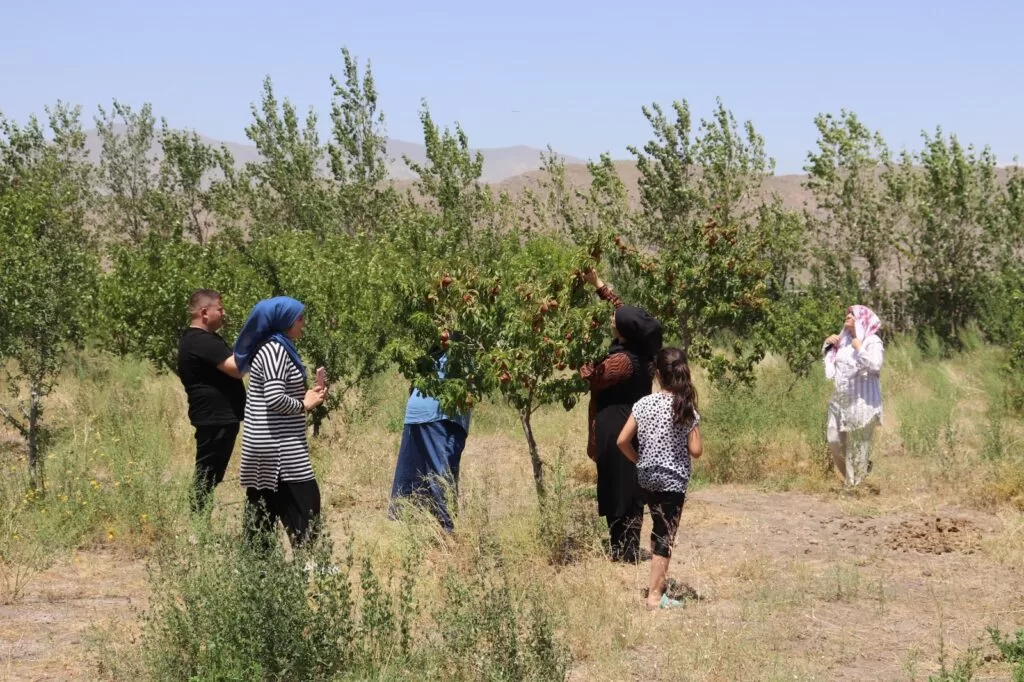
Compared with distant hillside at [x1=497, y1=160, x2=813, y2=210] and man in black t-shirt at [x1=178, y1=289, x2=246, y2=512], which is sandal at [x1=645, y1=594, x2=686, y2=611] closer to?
man in black t-shirt at [x1=178, y1=289, x2=246, y2=512]

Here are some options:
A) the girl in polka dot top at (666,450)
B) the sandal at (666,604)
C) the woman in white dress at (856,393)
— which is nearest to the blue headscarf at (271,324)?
the girl in polka dot top at (666,450)

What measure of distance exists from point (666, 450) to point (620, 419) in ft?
3.46

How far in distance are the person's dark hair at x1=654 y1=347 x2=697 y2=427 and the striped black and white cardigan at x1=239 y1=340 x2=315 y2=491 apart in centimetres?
197

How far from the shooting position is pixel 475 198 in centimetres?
3234

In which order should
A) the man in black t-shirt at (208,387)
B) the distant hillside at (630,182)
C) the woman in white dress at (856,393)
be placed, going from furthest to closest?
the distant hillside at (630,182) → the woman in white dress at (856,393) → the man in black t-shirt at (208,387)

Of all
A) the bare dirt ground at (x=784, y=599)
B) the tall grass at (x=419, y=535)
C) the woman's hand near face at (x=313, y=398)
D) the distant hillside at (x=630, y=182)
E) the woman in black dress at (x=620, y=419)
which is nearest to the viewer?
the tall grass at (x=419, y=535)

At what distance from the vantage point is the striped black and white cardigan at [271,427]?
6402 millimetres

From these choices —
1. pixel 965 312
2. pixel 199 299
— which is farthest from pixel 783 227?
pixel 199 299

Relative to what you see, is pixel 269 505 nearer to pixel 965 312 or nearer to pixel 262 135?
pixel 965 312

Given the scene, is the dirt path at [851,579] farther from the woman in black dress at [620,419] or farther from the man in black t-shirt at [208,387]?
the man in black t-shirt at [208,387]

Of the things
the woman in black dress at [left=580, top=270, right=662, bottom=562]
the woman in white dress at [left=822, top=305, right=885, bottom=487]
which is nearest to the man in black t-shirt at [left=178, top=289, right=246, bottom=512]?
the woman in black dress at [left=580, top=270, right=662, bottom=562]

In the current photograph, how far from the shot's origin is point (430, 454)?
26.3ft

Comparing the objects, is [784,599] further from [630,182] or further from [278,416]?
[630,182]

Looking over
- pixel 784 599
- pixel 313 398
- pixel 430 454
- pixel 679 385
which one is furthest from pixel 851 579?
pixel 313 398
